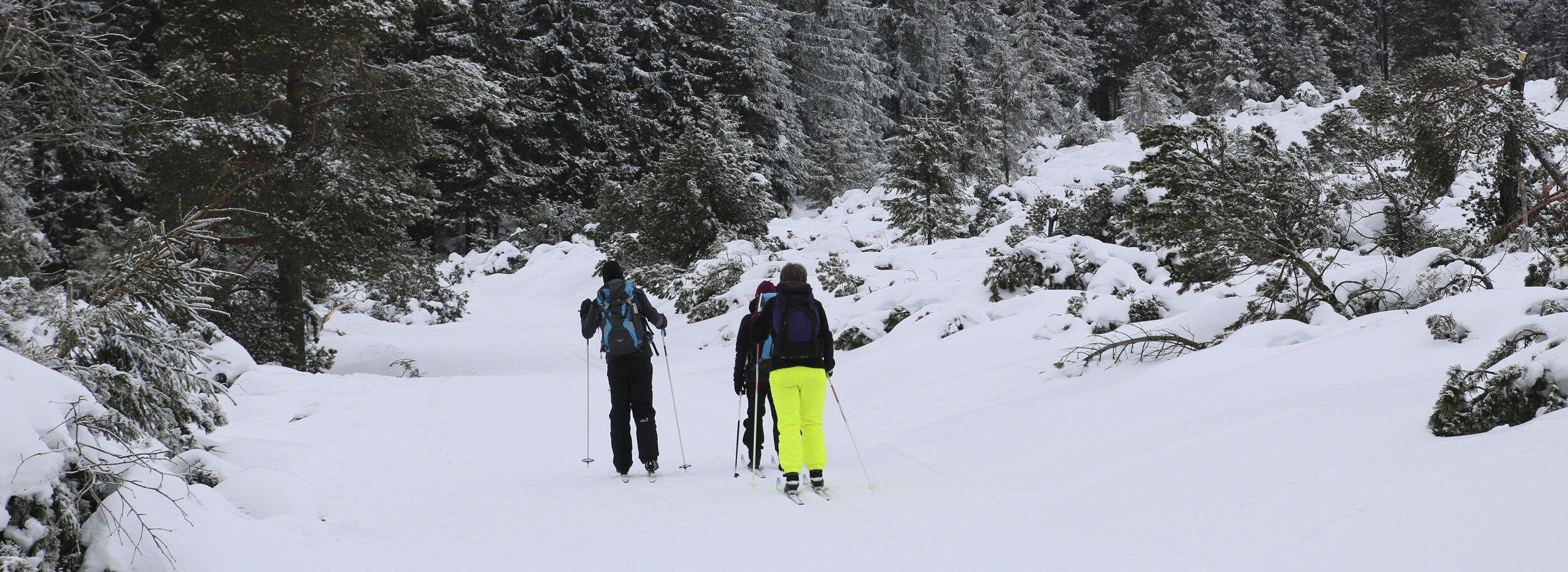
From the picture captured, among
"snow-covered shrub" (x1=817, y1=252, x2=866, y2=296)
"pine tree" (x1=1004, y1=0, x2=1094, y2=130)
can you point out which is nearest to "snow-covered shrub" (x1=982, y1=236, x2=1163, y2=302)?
"snow-covered shrub" (x1=817, y1=252, x2=866, y2=296)

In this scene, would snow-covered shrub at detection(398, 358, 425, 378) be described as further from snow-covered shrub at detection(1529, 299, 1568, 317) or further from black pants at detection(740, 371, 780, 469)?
snow-covered shrub at detection(1529, 299, 1568, 317)

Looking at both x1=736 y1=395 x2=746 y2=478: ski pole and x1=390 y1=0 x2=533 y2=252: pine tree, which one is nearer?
x1=736 y1=395 x2=746 y2=478: ski pole

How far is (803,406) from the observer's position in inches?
233

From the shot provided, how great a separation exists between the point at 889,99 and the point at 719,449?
135ft

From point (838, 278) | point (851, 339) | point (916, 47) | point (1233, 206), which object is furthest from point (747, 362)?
point (916, 47)

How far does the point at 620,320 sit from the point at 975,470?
8.98 ft

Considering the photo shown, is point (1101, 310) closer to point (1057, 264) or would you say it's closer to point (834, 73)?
point (1057, 264)

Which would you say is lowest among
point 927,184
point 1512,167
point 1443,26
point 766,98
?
point 1512,167

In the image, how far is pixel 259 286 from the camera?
47.5ft

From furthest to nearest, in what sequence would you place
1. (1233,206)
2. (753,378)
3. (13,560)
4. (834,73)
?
(834,73) → (1233,206) → (753,378) → (13,560)

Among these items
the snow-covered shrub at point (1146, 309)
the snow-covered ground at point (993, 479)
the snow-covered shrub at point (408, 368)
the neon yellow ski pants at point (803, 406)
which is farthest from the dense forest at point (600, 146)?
the neon yellow ski pants at point (803, 406)

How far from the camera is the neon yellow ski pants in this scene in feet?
19.2

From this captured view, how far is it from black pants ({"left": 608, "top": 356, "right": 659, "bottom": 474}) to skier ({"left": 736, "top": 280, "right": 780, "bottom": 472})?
0.66m

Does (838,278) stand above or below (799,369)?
above
